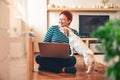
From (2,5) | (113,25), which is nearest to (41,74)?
(2,5)

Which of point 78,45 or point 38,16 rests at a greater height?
point 38,16

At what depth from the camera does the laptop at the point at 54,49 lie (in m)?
2.88

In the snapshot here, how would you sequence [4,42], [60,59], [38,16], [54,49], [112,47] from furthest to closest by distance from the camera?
[38,16]
[60,59]
[54,49]
[4,42]
[112,47]

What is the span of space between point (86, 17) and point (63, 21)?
2840 millimetres

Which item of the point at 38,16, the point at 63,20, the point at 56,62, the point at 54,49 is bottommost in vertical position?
the point at 56,62

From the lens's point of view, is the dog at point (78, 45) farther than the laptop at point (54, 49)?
Yes

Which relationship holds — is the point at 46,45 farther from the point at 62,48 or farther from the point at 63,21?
the point at 63,21

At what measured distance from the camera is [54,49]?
9.57ft

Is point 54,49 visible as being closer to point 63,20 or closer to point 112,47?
point 63,20

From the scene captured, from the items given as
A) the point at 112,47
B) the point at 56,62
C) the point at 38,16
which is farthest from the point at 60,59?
the point at 38,16

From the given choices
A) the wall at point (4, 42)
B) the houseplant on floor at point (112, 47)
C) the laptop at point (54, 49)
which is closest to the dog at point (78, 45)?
the laptop at point (54, 49)

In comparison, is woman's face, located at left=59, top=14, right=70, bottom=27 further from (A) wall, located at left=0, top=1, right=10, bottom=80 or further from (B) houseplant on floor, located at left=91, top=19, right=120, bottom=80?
(B) houseplant on floor, located at left=91, top=19, right=120, bottom=80

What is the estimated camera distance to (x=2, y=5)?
1872 millimetres

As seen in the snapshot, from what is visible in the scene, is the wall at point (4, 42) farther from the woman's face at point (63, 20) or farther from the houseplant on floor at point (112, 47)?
the houseplant on floor at point (112, 47)
